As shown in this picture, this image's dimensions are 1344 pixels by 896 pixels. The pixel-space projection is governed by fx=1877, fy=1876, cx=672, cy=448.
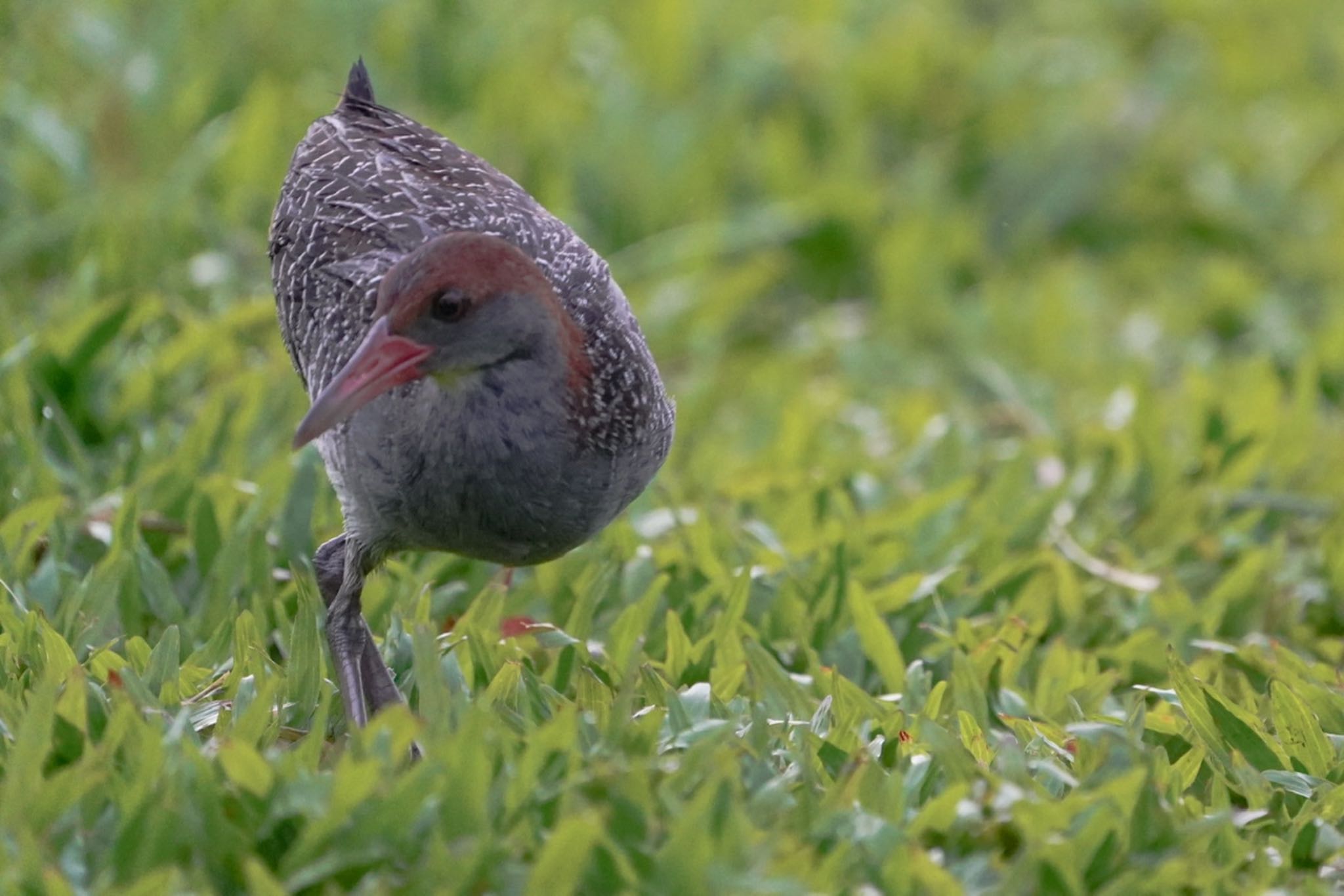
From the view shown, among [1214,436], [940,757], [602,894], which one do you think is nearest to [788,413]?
[1214,436]

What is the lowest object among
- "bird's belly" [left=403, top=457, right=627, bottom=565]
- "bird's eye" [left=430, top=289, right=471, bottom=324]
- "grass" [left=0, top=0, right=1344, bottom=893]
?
"grass" [left=0, top=0, right=1344, bottom=893]

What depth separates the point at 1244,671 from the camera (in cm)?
498

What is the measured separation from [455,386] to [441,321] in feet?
0.66

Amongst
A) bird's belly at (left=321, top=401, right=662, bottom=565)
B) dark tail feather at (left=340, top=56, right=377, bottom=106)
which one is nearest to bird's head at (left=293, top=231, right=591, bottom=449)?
bird's belly at (left=321, top=401, right=662, bottom=565)

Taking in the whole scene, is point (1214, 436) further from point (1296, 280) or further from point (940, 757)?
point (940, 757)

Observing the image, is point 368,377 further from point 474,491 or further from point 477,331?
point 474,491

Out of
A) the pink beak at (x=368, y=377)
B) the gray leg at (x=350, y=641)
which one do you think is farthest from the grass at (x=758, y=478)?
the pink beak at (x=368, y=377)

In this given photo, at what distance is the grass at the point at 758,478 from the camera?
3.54 meters

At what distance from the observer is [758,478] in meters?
6.14

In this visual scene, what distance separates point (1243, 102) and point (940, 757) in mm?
6727

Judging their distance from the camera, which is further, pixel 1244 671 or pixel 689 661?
pixel 1244 671

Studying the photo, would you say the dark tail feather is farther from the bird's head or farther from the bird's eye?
the bird's eye

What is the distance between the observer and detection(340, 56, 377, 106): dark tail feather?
5465 mm

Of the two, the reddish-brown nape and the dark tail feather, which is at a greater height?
the dark tail feather
